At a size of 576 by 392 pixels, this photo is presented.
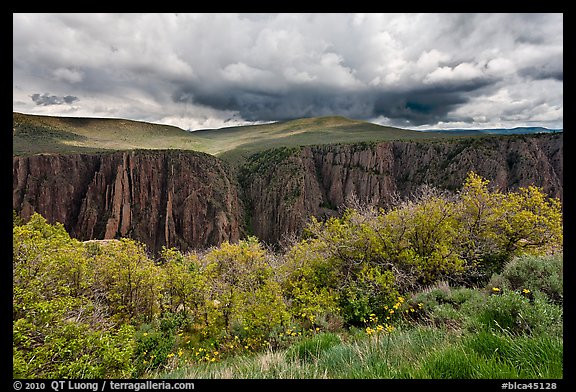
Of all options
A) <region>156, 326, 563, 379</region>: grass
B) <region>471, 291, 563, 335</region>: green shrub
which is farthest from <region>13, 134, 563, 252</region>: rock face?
<region>156, 326, 563, 379</region>: grass

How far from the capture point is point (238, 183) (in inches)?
4281

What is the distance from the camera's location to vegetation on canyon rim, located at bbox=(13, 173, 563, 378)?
10.8 ft

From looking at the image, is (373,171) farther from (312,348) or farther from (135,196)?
(312,348)

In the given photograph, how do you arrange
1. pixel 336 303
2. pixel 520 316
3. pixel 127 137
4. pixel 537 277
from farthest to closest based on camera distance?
1. pixel 127 137
2. pixel 336 303
3. pixel 537 277
4. pixel 520 316

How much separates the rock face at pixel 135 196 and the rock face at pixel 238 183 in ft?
0.91

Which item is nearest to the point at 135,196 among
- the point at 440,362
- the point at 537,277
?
the point at 537,277

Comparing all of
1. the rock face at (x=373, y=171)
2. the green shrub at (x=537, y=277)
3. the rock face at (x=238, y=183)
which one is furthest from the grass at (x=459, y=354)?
the rock face at (x=238, y=183)

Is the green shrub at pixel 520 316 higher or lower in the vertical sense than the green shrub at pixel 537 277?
higher

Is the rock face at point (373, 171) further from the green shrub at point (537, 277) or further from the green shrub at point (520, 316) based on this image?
the green shrub at point (520, 316)

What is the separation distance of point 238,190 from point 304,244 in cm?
9436

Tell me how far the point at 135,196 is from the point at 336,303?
309 ft

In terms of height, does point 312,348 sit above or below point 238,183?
above

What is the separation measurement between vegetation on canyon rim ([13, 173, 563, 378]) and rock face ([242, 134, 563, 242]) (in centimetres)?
6997

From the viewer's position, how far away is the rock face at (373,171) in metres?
80.2
